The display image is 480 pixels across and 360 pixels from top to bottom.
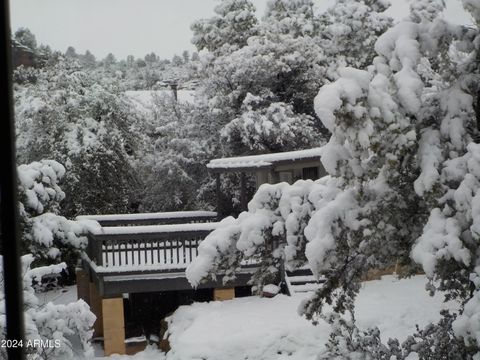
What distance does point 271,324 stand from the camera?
897cm

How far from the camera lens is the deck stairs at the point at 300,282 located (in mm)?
10594

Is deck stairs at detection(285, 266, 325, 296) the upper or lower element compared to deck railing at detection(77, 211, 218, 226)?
lower

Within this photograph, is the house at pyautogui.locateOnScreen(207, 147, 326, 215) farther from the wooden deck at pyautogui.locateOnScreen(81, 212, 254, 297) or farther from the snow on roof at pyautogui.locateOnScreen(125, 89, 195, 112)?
the snow on roof at pyautogui.locateOnScreen(125, 89, 195, 112)

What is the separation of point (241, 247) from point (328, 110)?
1926 mm

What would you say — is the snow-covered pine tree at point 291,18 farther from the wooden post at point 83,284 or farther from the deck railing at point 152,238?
the wooden post at point 83,284

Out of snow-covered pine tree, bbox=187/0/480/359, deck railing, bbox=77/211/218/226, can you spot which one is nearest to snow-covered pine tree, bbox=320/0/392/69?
deck railing, bbox=77/211/218/226

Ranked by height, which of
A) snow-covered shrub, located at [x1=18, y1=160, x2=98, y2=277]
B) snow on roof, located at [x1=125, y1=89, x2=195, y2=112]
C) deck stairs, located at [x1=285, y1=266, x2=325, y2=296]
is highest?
snow on roof, located at [x1=125, y1=89, x2=195, y2=112]

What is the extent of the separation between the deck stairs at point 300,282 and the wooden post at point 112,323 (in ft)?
11.3

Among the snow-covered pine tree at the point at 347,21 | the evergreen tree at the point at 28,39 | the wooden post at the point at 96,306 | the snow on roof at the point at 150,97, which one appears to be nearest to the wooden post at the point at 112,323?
the wooden post at the point at 96,306

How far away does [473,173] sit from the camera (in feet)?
11.3

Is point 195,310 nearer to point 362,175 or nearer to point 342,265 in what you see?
point 342,265

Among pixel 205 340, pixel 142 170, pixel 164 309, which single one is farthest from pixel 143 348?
pixel 142 170

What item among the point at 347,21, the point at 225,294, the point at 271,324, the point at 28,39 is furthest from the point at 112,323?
the point at 28,39

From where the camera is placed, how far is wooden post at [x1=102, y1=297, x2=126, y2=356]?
432 inches
